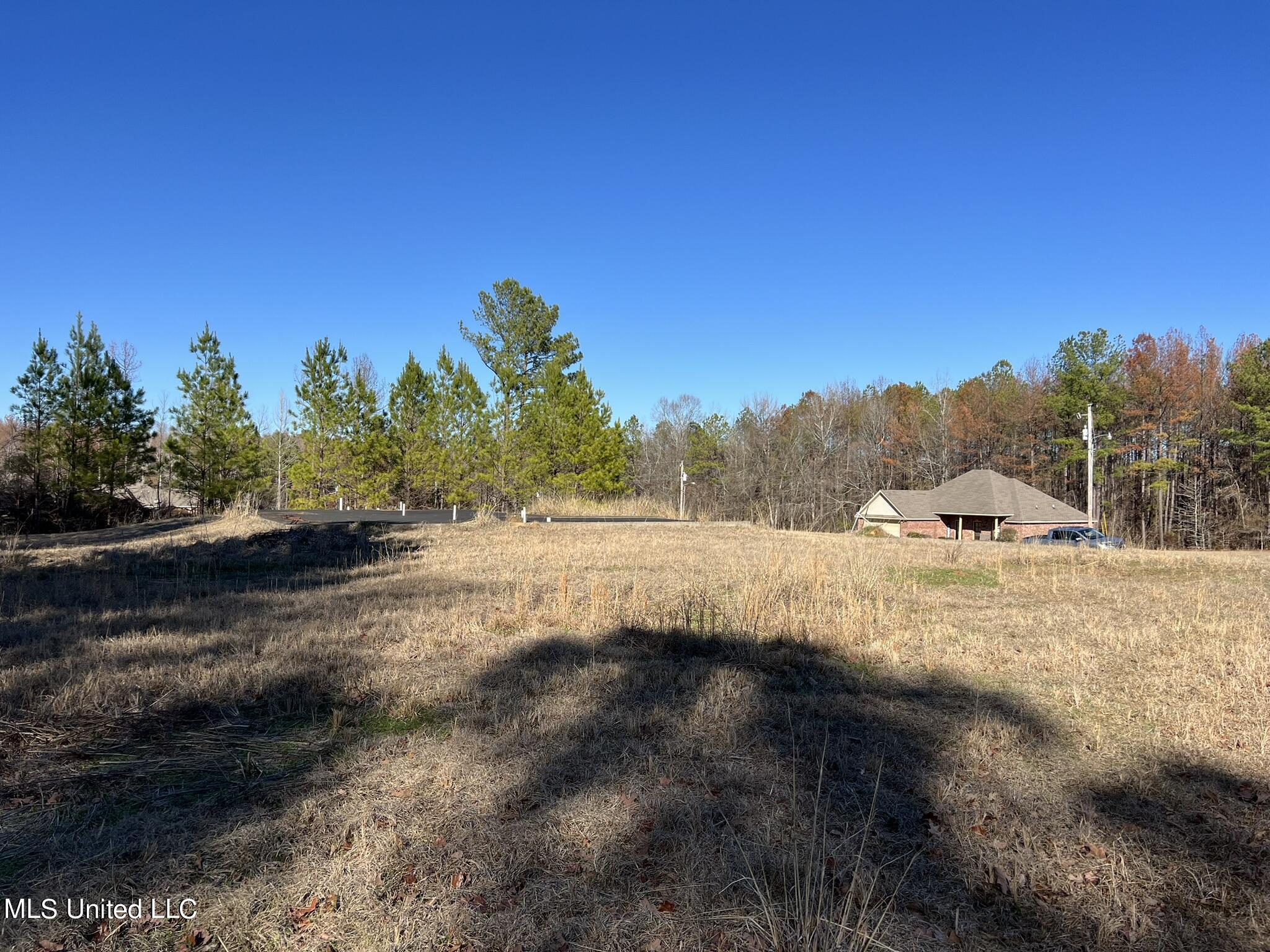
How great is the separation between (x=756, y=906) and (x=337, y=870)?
175 cm

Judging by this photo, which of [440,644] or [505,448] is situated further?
[505,448]

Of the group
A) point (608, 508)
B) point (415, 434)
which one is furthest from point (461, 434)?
point (608, 508)

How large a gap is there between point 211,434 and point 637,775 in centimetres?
3477

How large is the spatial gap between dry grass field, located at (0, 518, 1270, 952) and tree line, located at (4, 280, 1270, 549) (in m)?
26.3

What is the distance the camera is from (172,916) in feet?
8.54

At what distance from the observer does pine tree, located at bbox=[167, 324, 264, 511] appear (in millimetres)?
31562

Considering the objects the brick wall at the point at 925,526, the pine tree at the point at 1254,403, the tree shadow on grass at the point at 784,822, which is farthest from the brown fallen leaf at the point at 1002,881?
the pine tree at the point at 1254,403

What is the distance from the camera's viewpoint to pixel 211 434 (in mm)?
32094

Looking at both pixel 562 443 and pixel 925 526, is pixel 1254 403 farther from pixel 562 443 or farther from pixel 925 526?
pixel 562 443

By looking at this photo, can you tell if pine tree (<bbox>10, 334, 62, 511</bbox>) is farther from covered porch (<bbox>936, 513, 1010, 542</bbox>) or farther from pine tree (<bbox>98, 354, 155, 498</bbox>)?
covered porch (<bbox>936, 513, 1010, 542</bbox>)

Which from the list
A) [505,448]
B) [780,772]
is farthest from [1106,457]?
[780,772]

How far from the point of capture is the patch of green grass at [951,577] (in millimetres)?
11219

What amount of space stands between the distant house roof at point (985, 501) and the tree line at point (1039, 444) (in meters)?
5.36

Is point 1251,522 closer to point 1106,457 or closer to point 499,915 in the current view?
point 1106,457
